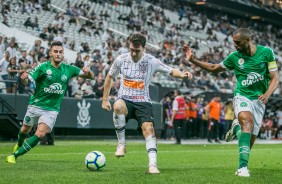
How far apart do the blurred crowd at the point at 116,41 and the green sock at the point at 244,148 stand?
10860 mm

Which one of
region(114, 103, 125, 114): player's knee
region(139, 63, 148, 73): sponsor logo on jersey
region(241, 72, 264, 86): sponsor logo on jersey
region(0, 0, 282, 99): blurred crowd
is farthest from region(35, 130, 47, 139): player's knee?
region(0, 0, 282, 99): blurred crowd

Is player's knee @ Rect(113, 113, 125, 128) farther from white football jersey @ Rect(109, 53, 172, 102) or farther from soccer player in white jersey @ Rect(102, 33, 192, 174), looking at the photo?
white football jersey @ Rect(109, 53, 172, 102)

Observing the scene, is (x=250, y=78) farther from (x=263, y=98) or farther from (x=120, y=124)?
(x=120, y=124)

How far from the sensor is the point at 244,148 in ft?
32.6

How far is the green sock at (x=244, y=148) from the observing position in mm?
9797

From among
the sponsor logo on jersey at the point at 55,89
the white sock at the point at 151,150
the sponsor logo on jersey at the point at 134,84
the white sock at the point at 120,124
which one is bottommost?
the white sock at the point at 151,150

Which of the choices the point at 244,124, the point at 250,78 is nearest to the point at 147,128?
the point at 244,124

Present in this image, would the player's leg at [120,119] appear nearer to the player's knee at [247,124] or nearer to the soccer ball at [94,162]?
the soccer ball at [94,162]

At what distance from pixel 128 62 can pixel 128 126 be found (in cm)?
1858

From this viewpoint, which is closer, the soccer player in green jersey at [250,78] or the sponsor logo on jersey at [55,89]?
the soccer player in green jersey at [250,78]

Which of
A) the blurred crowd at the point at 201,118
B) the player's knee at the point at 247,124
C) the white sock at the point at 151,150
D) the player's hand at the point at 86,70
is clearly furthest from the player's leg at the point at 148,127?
the blurred crowd at the point at 201,118

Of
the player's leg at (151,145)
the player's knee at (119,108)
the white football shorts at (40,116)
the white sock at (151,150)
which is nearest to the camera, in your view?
the player's leg at (151,145)

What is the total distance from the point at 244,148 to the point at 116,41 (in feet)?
89.1

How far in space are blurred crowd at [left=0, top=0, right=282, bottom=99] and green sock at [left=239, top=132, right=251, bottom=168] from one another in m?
10.9
